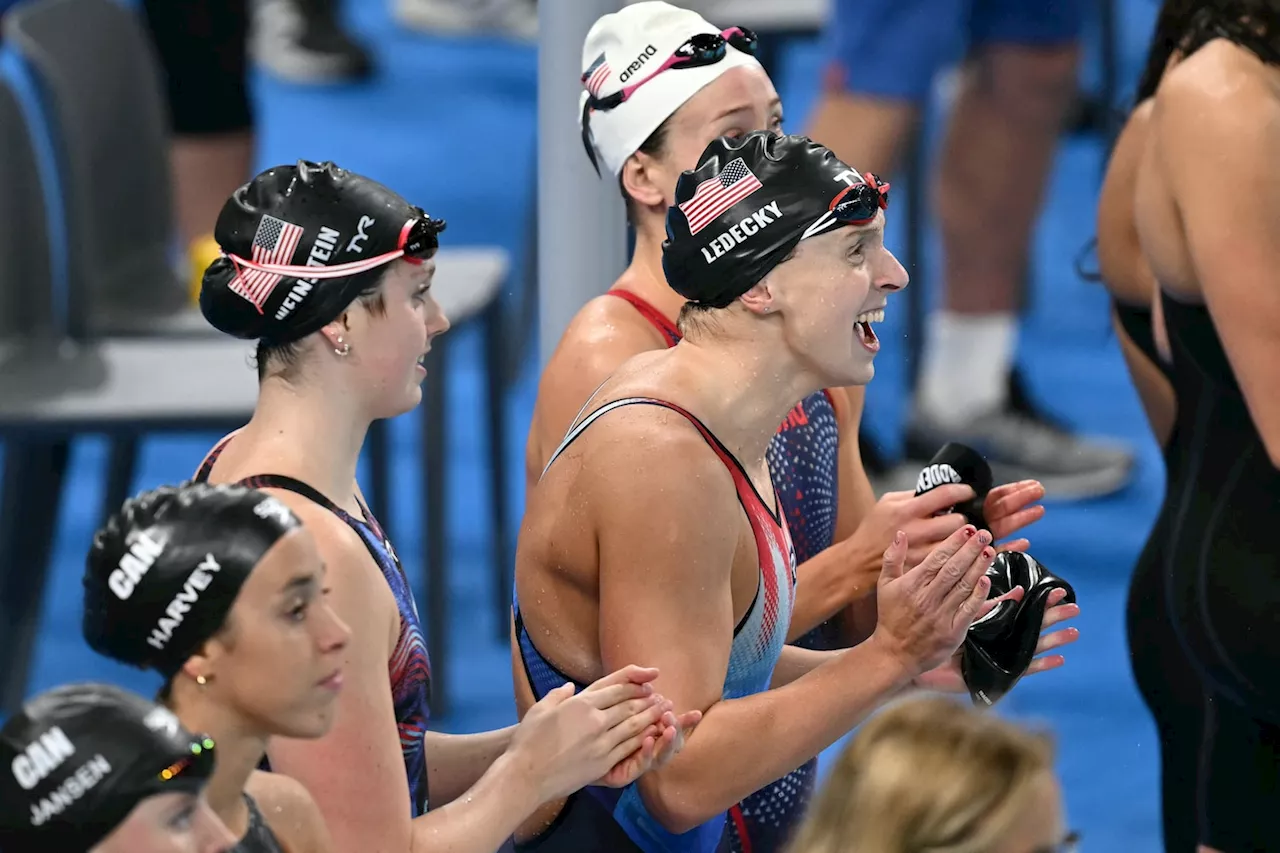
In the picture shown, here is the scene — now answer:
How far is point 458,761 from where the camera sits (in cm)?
235

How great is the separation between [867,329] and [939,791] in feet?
2.27

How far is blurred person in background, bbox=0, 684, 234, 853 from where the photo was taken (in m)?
1.56

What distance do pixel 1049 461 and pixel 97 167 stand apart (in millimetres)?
2906

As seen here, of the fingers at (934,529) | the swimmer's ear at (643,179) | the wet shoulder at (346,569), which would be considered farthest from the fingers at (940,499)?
the wet shoulder at (346,569)

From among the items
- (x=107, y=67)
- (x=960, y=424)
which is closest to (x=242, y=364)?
(x=107, y=67)

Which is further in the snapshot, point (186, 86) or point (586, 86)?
point (186, 86)

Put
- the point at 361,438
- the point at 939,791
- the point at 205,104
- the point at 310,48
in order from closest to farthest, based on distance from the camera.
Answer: the point at 939,791 < the point at 361,438 < the point at 205,104 < the point at 310,48

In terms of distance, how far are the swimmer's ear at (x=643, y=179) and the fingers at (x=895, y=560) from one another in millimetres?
689

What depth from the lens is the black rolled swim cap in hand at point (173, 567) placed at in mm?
1739

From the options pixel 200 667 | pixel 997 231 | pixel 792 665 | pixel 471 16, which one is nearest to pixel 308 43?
pixel 471 16

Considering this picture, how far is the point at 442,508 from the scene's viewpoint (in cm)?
491

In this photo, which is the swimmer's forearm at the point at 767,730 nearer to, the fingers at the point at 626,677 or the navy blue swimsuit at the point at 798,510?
the fingers at the point at 626,677

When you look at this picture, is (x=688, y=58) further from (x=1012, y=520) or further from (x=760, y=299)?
(x=1012, y=520)

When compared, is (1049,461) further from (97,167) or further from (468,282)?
(97,167)
